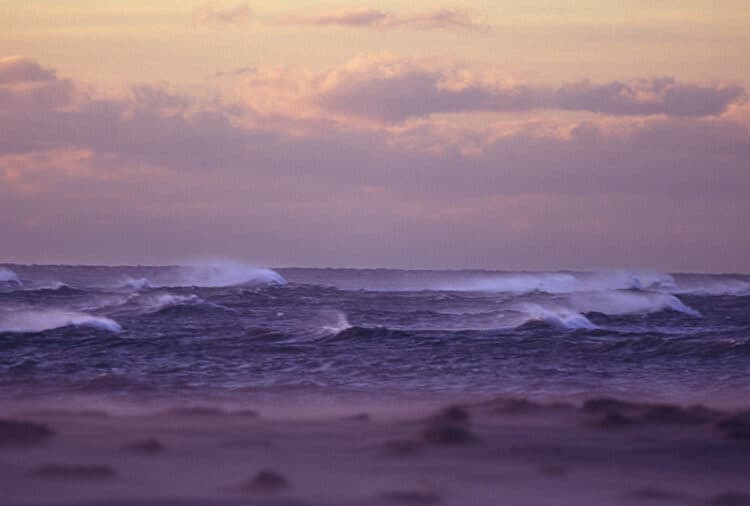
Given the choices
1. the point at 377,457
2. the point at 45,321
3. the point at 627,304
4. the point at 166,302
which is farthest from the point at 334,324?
the point at 627,304

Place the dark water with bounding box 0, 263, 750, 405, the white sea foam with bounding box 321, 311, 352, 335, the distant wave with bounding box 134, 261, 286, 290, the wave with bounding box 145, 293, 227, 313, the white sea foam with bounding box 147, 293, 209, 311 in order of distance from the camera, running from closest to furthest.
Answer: the dark water with bounding box 0, 263, 750, 405 → the white sea foam with bounding box 321, 311, 352, 335 → the wave with bounding box 145, 293, 227, 313 → the white sea foam with bounding box 147, 293, 209, 311 → the distant wave with bounding box 134, 261, 286, 290

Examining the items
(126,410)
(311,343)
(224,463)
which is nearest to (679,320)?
(311,343)

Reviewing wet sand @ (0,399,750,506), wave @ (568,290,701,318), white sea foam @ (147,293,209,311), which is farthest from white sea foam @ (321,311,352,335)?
wet sand @ (0,399,750,506)

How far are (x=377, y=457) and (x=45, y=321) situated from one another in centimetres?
1990

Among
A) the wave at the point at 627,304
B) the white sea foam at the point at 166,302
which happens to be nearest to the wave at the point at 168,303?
the white sea foam at the point at 166,302

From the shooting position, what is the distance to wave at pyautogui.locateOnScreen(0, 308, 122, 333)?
81.1 ft

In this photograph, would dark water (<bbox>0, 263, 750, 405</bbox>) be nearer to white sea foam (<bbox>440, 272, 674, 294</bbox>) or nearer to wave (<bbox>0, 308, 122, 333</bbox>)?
wave (<bbox>0, 308, 122, 333</bbox>)

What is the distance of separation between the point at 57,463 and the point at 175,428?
2039 millimetres

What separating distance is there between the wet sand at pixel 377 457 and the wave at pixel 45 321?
13196 millimetres

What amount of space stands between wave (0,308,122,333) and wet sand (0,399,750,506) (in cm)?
1320

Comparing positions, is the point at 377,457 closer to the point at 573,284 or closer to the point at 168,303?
the point at 168,303

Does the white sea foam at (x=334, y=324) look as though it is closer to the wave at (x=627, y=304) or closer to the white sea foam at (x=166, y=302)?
the white sea foam at (x=166, y=302)

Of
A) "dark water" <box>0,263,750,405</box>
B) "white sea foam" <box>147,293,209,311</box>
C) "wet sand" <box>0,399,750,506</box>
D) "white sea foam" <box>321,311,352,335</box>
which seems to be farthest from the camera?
"white sea foam" <box>147,293,209,311</box>

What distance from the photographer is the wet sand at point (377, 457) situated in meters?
Answer: 7.71
